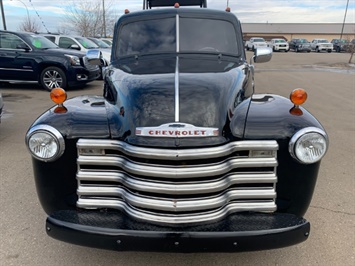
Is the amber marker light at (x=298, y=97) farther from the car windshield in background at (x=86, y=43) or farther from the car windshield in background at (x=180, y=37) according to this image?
the car windshield in background at (x=86, y=43)

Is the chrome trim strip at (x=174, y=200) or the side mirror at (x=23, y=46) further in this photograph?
the side mirror at (x=23, y=46)

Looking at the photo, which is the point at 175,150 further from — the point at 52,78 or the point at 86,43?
the point at 86,43

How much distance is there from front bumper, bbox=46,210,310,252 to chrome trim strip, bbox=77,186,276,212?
132 mm

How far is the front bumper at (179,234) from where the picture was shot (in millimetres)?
2195

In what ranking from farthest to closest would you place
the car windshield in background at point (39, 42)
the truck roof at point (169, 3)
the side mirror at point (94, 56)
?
the car windshield in background at point (39, 42) < the truck roof at point (169, 3) < the side mirror at point (94, 56)

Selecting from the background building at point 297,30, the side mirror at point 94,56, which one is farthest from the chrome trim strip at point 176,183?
the background building at point 297,30

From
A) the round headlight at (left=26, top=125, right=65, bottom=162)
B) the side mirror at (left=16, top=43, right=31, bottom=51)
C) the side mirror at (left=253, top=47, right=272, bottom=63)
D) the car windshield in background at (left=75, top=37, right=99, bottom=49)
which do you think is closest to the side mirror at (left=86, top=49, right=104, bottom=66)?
the side mirror at (left=253, top=47, right=272, bottom=63)

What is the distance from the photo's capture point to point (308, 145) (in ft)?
8.02

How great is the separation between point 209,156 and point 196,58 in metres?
1.75

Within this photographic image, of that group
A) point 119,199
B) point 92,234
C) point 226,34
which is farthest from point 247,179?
point 226,34

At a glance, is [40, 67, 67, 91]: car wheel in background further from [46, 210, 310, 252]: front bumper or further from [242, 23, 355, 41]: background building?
[242, 23, 355, 41]: background building

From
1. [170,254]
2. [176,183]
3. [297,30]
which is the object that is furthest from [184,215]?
[297,30]

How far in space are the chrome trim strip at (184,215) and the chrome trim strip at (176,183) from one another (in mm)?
151

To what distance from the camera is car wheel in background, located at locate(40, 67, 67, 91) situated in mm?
10766
